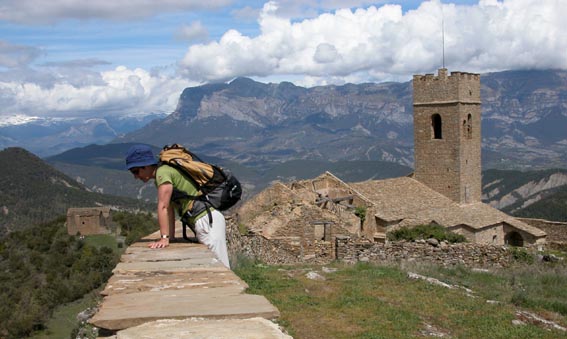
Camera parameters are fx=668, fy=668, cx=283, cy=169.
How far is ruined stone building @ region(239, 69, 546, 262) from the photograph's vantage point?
95.0 feet

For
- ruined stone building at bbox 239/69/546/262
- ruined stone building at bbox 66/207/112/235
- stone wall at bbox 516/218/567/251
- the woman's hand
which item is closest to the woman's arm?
the woman's hand

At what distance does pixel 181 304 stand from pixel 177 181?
3.04 m

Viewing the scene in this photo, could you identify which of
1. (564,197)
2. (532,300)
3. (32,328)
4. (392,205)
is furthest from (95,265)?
(564,197)

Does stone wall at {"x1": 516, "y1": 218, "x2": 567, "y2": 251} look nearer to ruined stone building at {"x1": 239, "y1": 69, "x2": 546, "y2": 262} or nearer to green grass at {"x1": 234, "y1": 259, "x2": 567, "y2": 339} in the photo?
ruined stone building at {"x1": 239, "y1": 69, "x2": 546, "y2": 262}

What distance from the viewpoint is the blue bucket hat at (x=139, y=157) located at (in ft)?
24.8

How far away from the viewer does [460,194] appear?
127 ft

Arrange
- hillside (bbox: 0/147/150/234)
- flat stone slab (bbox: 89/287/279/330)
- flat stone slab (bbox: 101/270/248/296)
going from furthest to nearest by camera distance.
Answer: hillside (bbox: 0/147/150/234)
flat stone slab (bbox: 101/270/248/296)
flat stone slab (bbox: 89/287/279/330)

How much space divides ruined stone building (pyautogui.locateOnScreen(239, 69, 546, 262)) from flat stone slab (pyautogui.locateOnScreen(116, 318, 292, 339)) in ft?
60.6

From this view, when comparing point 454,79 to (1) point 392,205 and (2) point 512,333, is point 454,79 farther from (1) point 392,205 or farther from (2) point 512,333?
(2) point 512,333

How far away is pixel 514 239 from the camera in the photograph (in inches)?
1432

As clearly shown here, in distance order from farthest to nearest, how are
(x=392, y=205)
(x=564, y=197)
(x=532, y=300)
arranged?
(x=564, y=197) → (x=392, y=205) → (x=532, y=300)

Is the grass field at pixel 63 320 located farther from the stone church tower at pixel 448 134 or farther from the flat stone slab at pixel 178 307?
the flat stone slab at pixel 178 307

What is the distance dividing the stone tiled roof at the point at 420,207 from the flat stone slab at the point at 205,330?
27.3m

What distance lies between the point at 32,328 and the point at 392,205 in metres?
23.6
